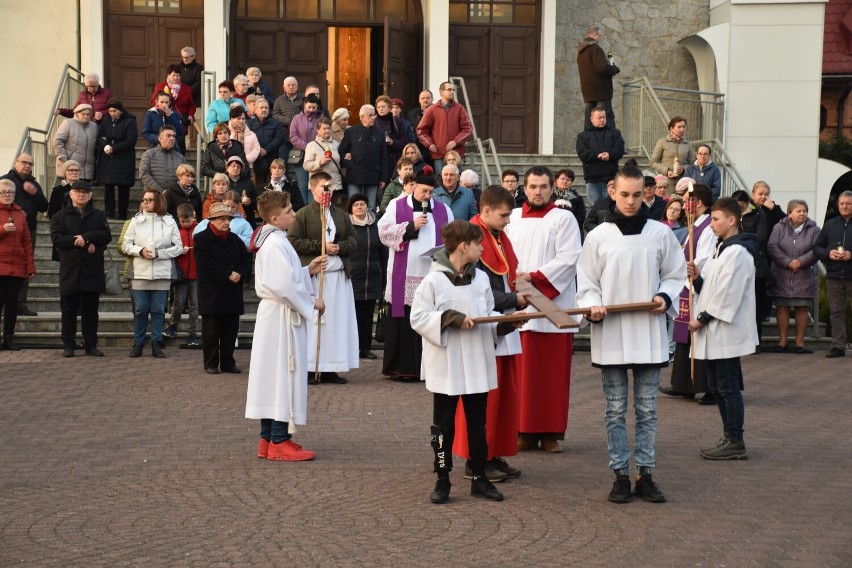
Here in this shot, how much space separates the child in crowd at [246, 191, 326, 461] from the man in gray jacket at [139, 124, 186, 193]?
842cm

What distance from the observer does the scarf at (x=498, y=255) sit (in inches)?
319

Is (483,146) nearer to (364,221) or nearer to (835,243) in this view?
(835,243)

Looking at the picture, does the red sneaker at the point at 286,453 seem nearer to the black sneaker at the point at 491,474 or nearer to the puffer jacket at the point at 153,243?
the black sneaker at the point at 491,474

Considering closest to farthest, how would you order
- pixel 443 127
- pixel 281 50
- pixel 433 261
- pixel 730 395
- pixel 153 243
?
pixel 433 261, pixel 730 395, pixel 153 243, pixel 443 127, pixel 281 50

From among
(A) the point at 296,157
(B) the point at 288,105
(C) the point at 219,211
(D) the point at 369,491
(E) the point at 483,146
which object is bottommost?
(D) the point at 369,491

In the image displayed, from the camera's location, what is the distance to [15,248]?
14.4m

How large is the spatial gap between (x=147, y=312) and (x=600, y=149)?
20.9 ft

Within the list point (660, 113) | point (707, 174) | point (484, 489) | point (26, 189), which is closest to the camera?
point (484, 489)

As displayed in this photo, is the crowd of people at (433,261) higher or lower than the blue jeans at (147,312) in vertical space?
higher

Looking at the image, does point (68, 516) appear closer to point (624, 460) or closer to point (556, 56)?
point (624, 460)

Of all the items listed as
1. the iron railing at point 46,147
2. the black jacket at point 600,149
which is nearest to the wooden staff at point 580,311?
the black jacket at point 600,149

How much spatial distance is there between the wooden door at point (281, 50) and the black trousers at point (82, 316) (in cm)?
937

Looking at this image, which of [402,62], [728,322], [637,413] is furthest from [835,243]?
[402,62]

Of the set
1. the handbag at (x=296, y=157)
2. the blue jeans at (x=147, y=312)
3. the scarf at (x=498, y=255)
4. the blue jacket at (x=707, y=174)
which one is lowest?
the blue jeans at (x=147, y=312)
